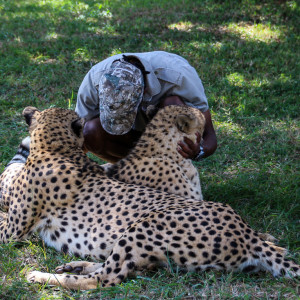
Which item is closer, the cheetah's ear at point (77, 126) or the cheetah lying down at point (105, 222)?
the cheetah lying down at point (105, 222)

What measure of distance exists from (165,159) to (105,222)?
2.18ft

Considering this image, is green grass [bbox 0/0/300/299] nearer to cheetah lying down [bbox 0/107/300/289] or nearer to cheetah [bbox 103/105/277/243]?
cheetah lying down [bbox 0/107/300/289]

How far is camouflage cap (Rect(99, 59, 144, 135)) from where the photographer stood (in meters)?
3.10

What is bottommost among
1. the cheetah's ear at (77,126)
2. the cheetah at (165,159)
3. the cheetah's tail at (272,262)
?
the cheetah's tail at (272,262)

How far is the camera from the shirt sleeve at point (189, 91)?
142 inches

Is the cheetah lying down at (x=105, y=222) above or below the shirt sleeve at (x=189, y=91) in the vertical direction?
below

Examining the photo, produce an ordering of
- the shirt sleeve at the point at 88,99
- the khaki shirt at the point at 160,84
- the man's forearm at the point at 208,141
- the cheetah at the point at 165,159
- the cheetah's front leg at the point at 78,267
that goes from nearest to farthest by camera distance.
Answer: the cheetah's front leg at the point at 78,267, the cheetah at the point at 165,159, the man's forearm at the point at 208,141, the khaki shirt at the point at 160,84, the shirt sleeve at the point at 88,99

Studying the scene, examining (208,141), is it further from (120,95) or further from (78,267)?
(78,267)

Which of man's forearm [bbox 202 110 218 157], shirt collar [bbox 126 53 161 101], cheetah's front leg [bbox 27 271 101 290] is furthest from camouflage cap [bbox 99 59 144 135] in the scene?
cheetah's front leg [bbox 27 271 101 290]

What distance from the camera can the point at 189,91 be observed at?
3629 mm

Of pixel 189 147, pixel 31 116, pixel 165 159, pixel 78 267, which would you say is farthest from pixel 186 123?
pixel 78 267

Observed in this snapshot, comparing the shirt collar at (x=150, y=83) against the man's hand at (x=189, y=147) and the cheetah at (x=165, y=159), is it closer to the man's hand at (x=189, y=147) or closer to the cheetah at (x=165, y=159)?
the cheetah at (x=165, y=159)

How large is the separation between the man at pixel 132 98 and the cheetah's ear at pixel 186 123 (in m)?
0.08

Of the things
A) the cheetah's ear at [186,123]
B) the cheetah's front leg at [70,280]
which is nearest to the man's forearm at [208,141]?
the cheetah's ear at [186,123]
